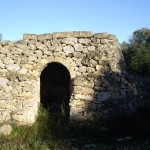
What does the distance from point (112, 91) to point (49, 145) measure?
9.52 ft

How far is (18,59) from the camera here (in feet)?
35.3

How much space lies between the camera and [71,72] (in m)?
10.5

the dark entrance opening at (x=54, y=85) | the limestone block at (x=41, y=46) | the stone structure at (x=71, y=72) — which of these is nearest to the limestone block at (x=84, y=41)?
the stone structure at (x=71, y=72)

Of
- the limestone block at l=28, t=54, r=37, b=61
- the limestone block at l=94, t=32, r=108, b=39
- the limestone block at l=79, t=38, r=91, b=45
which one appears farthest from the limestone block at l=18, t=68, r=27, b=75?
the limestone block at l=94, t=32, r=108, b=39

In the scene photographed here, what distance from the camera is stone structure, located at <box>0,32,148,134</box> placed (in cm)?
1002

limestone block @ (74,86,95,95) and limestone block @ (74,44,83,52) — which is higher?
limestone block @ (74,44,83,52)

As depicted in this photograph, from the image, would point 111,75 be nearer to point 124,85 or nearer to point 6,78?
point 124,85

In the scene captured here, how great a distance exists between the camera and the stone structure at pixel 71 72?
32.9 ft

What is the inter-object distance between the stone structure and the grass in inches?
16.4

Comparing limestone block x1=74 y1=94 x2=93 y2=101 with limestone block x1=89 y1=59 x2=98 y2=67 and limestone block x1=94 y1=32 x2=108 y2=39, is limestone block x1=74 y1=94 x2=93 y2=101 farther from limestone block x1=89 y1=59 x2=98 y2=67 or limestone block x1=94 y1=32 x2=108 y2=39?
limestone block x1=94 y1=32 x2=108 y2=39

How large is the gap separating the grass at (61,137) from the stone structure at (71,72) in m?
0.42

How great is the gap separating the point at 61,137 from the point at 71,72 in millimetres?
2231

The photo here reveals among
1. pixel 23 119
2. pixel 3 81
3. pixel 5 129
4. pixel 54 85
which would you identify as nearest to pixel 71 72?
pixel 23 119

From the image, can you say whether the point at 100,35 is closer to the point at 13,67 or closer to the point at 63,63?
the point at 63,63
